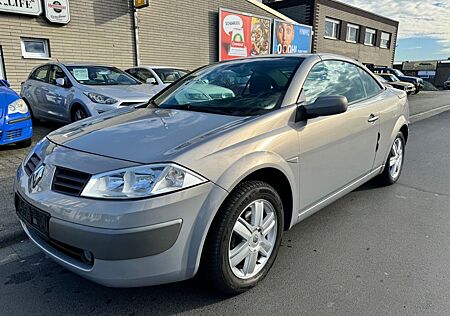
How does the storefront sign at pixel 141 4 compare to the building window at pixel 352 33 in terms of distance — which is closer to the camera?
the storefront sign at pixel 141 4

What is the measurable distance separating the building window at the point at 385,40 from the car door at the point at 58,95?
30.1m

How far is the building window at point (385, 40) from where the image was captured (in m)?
30.7

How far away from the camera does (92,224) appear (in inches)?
70.3

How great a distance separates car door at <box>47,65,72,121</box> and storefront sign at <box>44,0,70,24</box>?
4092 millimetres

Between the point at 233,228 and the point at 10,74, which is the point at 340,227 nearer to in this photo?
the point at 233,228

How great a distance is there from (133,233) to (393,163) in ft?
11.8

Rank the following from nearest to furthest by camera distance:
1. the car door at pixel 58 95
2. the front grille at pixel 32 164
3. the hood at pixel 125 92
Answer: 1. the front grille at pixel 32 164
2. the hood at pixel 125 92
3. the car door at pixel 58 95

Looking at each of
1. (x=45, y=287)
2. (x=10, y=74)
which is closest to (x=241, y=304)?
(x=45, y=287)

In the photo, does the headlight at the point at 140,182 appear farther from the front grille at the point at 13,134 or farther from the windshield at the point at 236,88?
the front grille at the point at 13,134

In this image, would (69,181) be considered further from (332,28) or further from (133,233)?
(332,28)

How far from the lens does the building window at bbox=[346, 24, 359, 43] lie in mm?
26216

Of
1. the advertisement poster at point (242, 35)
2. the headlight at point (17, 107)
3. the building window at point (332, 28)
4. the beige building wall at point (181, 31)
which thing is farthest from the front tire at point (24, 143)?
the building window at point (332, 28)

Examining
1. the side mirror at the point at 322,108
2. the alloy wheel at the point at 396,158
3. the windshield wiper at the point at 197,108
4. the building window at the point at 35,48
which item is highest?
the building window at the point at 35,48

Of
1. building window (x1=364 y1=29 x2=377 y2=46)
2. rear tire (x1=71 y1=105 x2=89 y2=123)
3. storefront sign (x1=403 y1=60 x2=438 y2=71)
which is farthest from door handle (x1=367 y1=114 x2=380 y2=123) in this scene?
storefront sign (x1=403 y1=60 x2=438 y2=71)
